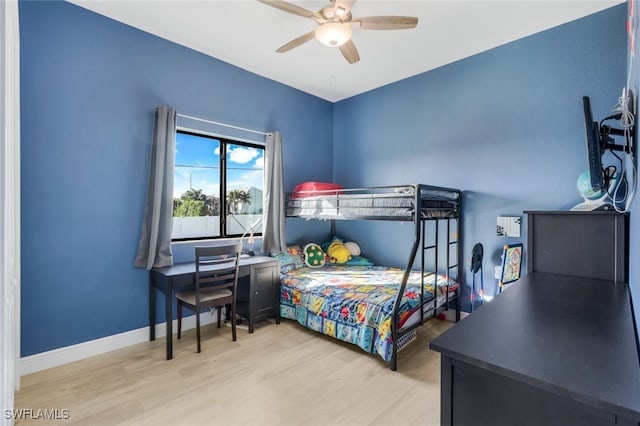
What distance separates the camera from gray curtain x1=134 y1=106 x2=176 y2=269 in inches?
107

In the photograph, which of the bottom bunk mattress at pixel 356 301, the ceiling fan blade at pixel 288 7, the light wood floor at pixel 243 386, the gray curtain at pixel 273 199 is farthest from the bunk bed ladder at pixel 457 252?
the ceiling fan blade at pixel 288 7

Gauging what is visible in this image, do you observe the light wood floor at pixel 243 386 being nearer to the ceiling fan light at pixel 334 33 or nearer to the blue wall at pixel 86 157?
the blue wall at pixel 86 157

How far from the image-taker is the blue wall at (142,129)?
7.54ft

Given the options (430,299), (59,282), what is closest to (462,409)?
(430,299)

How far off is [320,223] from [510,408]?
3.55 metres

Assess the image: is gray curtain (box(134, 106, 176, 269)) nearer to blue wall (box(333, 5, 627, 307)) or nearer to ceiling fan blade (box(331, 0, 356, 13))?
ceiling fan blade (box(331, 0, 356, 13))

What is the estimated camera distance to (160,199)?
9.02 ft

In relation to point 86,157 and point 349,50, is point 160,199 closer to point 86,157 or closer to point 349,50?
point 86,157

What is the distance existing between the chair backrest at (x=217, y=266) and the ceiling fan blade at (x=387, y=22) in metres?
2.08

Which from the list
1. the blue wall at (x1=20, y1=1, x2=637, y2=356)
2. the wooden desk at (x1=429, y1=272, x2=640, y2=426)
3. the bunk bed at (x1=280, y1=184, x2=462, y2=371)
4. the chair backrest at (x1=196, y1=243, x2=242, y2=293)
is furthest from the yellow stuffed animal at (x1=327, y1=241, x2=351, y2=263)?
the wooden desk at (x1=429, y1=272, x2=640, y2=426)

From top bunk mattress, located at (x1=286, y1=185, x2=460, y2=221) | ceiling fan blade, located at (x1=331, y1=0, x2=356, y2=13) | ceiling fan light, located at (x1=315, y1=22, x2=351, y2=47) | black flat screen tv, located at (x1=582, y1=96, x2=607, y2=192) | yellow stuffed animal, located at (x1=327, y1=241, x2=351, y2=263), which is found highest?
ceiling fan blade, located at (x1=331, y1=0, x2=356, y2=13)

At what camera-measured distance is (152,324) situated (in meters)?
2.81

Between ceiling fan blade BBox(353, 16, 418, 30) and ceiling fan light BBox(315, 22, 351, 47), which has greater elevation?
ceiling fan blade BBox(353, 16, 418, 30)

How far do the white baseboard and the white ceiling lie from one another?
2.77m
